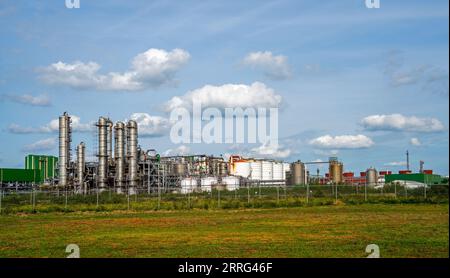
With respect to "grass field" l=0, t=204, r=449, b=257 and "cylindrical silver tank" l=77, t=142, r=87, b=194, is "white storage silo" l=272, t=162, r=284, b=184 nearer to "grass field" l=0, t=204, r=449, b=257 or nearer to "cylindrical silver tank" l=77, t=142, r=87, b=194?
"cylindrical silver tank" l=77, t=142, r=87, b=194

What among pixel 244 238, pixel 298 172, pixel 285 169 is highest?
pixel 285 169

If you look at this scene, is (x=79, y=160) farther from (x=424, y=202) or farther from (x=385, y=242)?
(x=385, y=242)

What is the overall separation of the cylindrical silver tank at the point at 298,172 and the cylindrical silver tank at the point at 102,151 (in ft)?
72.8

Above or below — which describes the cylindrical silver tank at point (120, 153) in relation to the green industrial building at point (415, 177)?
above

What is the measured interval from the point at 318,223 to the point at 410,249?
949cm

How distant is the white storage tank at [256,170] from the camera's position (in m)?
75.4

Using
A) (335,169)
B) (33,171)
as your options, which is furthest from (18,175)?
(335,169)

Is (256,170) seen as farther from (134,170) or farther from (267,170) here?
(134,170)

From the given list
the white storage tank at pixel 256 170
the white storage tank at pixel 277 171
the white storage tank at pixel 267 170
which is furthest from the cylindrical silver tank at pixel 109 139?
the white storage tank at pixel 277 171

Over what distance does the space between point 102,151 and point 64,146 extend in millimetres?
4571

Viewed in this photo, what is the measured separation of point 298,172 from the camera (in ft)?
224

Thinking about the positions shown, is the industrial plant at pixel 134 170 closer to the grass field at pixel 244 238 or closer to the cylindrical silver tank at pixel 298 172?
the cylindrical silver tank at pixel 298 172

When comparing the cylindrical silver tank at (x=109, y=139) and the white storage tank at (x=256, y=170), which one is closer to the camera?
the cylindrical silver tank at (x=109, y=139)
